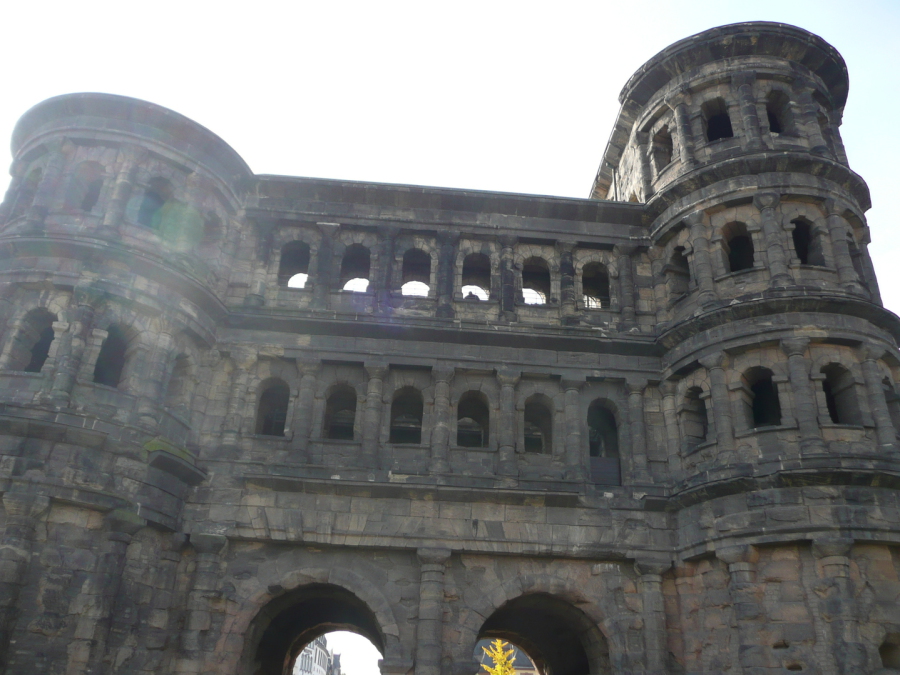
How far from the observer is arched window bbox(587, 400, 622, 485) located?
61.2 feet

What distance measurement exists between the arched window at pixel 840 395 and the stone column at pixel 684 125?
6.59 metres

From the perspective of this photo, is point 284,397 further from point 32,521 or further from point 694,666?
point 694,666

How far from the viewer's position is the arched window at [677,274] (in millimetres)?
20109

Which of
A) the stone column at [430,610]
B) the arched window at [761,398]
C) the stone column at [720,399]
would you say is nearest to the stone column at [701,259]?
the stone column at [720,399]

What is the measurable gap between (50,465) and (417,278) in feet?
34.9

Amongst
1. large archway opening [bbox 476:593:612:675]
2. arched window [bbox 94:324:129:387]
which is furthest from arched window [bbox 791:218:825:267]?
arched window [bbox 94:324:129:387]

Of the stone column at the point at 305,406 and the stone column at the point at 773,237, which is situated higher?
the stone column at the point at 773,237

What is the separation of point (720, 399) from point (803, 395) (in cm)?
177

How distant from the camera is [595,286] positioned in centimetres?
2216

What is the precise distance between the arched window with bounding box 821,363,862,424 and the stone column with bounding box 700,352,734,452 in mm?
2130

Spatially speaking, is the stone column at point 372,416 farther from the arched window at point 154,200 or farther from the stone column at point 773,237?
the stone column at point 773,237

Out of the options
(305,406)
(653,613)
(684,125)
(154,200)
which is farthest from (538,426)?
(154,200)

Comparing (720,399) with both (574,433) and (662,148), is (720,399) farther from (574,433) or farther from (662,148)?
(662,148)

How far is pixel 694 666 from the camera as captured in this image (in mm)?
16031
